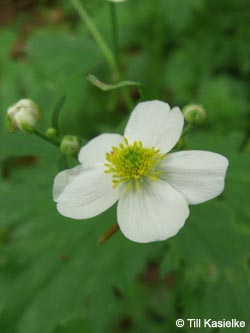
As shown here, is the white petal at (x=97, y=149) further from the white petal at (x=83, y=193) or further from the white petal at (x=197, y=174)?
the white petal at (x=197, y=174)

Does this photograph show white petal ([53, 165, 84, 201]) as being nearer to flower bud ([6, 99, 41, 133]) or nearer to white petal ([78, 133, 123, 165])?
white petal ([78, 133, 123, 165])

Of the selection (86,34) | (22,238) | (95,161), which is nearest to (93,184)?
(95,161)

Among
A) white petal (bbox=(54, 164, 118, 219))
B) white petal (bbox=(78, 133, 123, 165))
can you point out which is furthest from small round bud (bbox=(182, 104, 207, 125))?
white petal (bbox=(54, 164, 118, 219))

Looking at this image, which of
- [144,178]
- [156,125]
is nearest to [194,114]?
[156,125]

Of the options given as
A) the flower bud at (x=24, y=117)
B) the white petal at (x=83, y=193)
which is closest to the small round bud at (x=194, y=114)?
the white petal at (x=83, y=193)

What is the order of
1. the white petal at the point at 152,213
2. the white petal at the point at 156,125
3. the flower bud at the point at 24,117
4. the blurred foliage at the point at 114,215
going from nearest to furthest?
the white petal at the point at 152,213, the white petal at the point at 156,125, the flower bud at the point at 24,117, the blurred foliage at the point at 114,215

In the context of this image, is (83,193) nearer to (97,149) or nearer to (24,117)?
(97,149)
